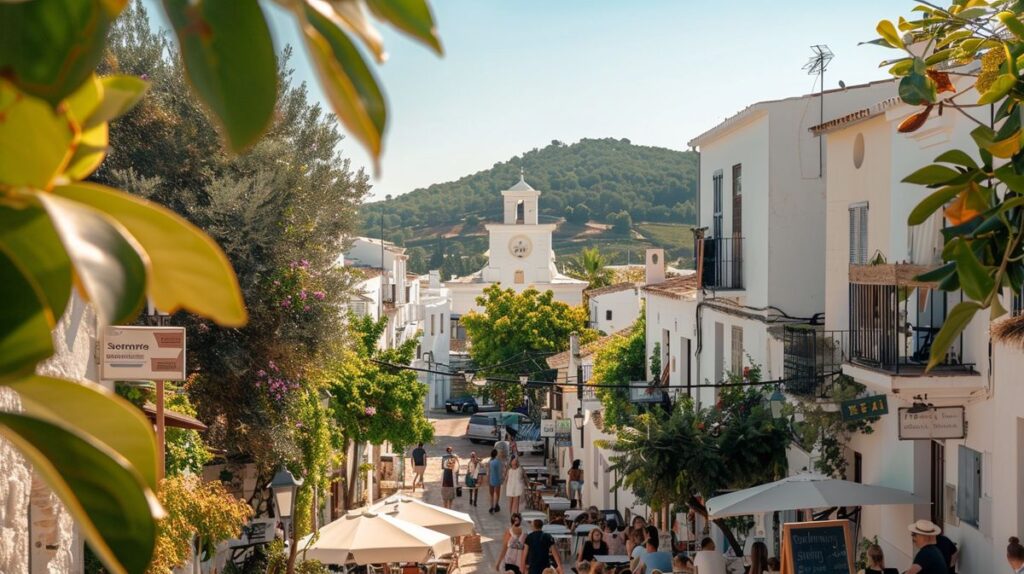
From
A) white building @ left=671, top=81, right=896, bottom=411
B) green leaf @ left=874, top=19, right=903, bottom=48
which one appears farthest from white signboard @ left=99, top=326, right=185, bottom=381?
white building @ left=671, top=81, right=896, bottom=411

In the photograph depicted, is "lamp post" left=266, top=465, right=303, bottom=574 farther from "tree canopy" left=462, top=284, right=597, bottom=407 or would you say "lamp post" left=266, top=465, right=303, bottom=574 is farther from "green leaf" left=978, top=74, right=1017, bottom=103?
"tree canopy" left=462, top=284, right=597, bottom=407

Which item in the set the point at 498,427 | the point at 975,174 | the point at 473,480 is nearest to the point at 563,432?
the point at 473,480

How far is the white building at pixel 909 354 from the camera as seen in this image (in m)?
10.4

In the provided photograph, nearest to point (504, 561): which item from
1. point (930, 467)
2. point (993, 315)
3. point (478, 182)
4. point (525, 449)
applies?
point (930, 467)

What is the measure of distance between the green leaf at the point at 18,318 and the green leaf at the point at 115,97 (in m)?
0.10

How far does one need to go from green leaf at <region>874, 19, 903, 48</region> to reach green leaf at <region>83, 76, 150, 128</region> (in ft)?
15.2

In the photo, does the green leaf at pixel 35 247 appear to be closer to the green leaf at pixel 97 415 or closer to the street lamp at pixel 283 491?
the green leaf at pixel 97 415

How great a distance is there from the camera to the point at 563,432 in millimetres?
32344

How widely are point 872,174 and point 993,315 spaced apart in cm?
974

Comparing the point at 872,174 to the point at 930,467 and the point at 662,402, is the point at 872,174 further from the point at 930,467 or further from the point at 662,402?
the point at 662,402

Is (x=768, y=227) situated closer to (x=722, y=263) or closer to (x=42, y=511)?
(x=722, y=263)

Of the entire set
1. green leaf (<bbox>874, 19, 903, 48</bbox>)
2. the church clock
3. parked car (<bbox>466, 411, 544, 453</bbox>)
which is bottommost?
parked car (<bbox>466, 411, 544, 453</bbox>)

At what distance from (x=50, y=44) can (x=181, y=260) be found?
15cm

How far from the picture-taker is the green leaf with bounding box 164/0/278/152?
667 millimetres
